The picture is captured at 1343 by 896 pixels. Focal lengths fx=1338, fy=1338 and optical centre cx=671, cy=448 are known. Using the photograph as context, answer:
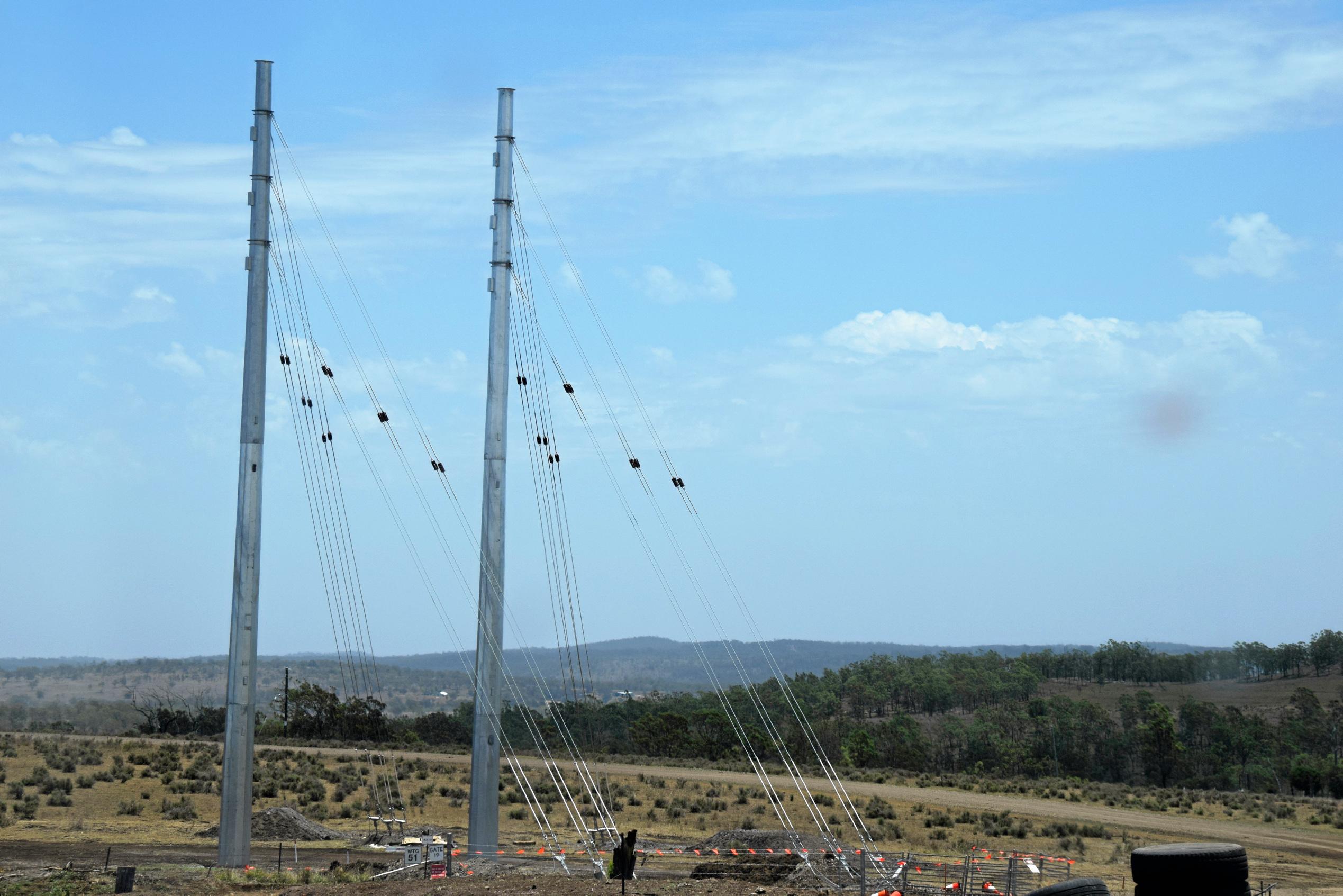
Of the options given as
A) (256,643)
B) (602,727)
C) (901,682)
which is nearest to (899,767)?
(602,727)

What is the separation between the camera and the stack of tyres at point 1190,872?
551 inches

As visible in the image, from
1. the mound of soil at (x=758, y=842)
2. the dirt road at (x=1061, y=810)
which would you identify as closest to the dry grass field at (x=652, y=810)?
the dirt road at (x=1061, y=810)

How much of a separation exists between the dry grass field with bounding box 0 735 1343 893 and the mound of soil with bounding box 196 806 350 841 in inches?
26.8

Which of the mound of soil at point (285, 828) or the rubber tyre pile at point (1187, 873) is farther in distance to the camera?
the mound of soil at point (285, 828)

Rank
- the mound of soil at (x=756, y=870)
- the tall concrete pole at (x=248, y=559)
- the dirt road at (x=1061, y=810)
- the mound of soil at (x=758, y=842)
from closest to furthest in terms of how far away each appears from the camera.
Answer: the tall concrete pole at (x=248, y=559), the mound of soil at (x=756, y=870), the mound of soil at (x=758, y=842), the dirt road at (x=1061, y=810)

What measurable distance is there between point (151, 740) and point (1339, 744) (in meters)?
61.6

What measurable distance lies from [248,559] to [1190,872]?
1303 centimetres

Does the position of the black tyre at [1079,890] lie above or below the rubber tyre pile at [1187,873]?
below

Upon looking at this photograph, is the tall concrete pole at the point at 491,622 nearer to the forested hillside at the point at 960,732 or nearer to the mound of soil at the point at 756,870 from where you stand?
the mound of soil at the point at 756,870

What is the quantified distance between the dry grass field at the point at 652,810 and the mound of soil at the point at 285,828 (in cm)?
68

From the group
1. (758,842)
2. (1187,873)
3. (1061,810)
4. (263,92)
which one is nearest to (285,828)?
(758,842)

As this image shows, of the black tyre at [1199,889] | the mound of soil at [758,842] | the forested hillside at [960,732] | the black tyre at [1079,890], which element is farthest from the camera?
the forested hillside at [960,732]

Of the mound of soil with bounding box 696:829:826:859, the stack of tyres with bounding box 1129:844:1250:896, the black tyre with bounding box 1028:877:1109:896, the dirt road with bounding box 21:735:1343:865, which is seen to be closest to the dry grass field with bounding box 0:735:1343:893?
the dirt road with bounding box 21:735:1343:865

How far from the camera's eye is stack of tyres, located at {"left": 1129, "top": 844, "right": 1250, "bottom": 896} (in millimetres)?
14000
